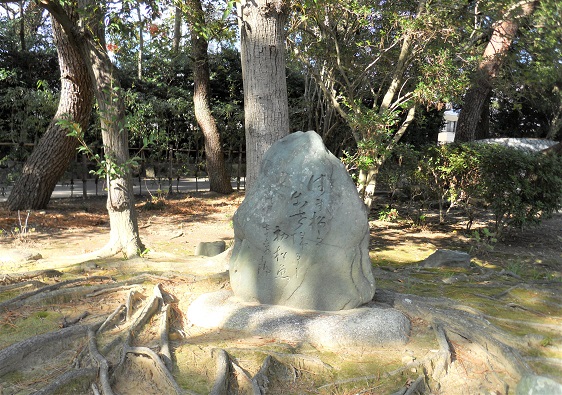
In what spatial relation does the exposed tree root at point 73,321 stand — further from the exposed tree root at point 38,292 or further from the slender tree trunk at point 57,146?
the slender tree trunk at point 57,146

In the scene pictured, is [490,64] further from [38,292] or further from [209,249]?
[38,292]

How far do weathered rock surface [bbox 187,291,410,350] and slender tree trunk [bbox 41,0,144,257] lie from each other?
2.60 meters

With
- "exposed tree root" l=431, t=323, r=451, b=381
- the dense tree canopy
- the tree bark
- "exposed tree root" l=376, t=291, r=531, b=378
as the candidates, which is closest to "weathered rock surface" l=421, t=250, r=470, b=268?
the dense tree canopy

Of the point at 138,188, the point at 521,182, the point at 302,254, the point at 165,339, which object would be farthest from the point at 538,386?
the point at 138,188

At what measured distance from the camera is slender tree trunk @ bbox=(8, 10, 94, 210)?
9.44 metres

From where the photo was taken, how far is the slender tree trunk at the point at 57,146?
944 centimetres

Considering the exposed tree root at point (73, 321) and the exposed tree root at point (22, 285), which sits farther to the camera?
the exposed tree root at point (22, 285)

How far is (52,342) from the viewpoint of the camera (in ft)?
11.9

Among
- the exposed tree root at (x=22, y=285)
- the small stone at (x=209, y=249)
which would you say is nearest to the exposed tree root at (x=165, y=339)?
A: the exposed tree root at (x=22, y=285)

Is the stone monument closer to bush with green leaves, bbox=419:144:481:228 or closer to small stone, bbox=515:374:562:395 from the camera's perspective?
small stone, bbox=515:374:562:395

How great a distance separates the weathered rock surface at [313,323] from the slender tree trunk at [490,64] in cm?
650

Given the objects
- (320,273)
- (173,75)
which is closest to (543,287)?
(320,273)

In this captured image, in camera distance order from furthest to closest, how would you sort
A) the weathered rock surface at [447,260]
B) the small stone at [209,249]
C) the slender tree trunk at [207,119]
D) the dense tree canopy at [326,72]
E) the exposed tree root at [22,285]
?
the slender tree trunk at [207,119] → the dense tree canopy at [326,72] → the small stone at [209,249] → the weathered rock surface at [447,260] → the exposed tree root at [22,285]

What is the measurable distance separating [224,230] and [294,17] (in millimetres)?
4199
